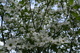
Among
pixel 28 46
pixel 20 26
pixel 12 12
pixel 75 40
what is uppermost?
pixel 12 12

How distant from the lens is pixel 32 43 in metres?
1.62

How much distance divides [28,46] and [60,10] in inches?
34.9

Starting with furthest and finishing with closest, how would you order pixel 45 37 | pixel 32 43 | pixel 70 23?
pixel 70 23 < pixel 32 43 < pixel 45 37

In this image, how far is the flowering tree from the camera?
62.1 inches

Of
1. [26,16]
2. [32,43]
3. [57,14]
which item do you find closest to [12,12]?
[26,16]

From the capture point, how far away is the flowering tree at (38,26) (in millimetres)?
1578

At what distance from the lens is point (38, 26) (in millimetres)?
1987

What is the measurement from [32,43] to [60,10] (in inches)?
33.0

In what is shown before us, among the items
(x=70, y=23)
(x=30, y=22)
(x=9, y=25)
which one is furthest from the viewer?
(x=70, y=23)

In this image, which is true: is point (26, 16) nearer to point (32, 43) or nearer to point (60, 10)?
point (32, 43)

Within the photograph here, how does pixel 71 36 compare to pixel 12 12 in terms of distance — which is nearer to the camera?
pixel 12 12

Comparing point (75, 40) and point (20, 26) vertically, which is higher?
point (20, 26)

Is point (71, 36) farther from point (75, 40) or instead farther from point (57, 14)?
point (57, 14)

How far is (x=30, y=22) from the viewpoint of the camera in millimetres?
2002
